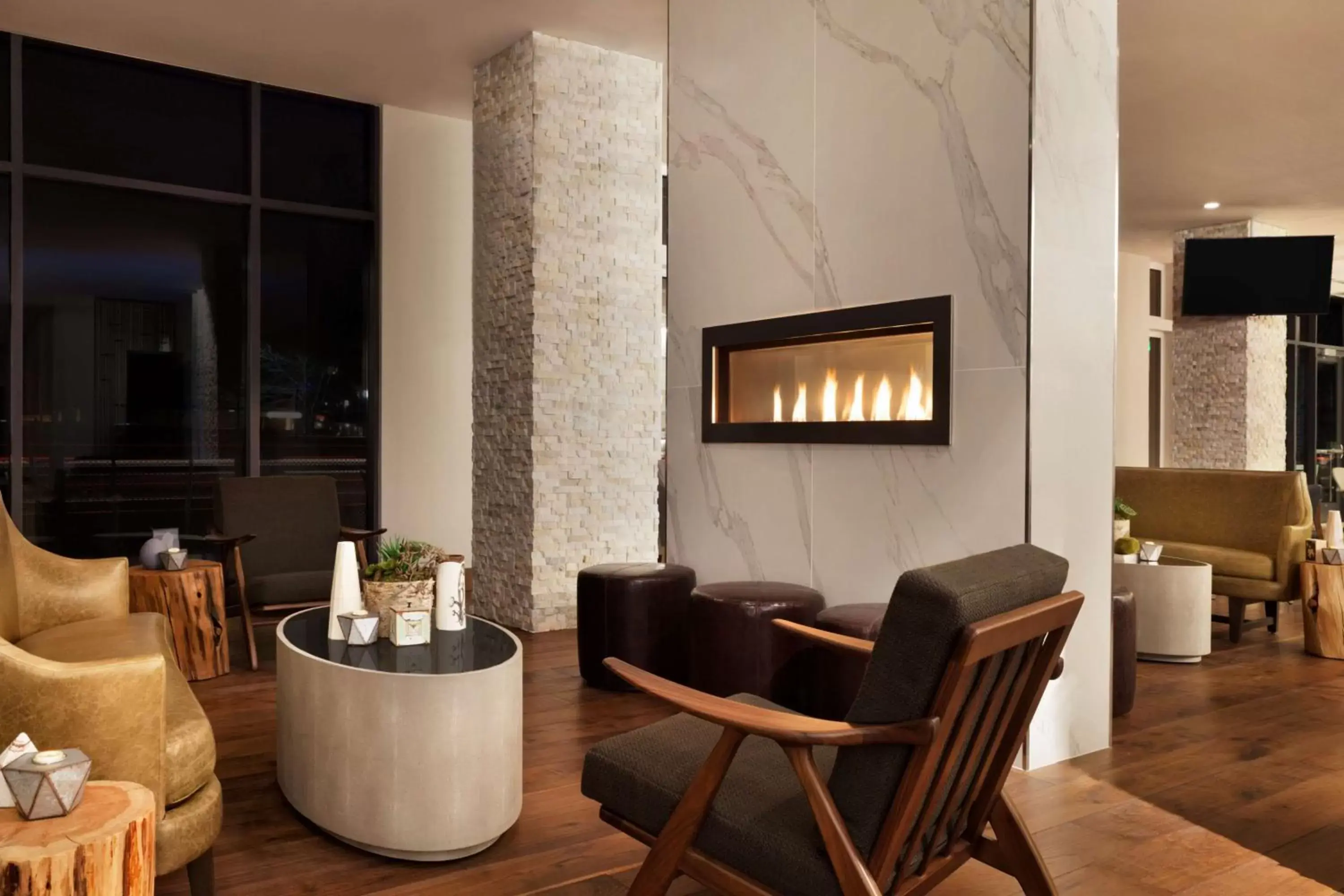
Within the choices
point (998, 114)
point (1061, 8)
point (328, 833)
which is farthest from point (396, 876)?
point (1061, 8)

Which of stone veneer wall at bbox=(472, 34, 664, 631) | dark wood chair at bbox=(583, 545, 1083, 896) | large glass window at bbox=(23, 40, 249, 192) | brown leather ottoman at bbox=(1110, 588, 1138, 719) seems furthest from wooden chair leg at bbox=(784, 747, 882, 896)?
large glass window at bbox=(23, 40, 249, 192)

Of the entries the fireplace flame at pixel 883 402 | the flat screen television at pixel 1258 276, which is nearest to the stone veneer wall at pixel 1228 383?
the flat screen television at pixel 1258 276

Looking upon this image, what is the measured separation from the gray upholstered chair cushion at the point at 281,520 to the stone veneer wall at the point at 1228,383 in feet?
27.0

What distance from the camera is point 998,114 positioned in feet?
11.1

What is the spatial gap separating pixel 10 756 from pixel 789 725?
4.38 ft

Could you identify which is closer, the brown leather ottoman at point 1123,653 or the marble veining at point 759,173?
the brown leather ottoman at point 1123,653

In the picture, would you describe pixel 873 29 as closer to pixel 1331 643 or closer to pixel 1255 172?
pixel 1331 643

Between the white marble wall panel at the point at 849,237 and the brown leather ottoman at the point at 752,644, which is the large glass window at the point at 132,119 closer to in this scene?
the white marble wall panel at the point at 849,237

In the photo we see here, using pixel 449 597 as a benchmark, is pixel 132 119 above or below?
above

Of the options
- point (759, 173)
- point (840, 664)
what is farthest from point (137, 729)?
point (759, 173)

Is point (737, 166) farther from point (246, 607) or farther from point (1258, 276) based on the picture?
point (1258, 276)

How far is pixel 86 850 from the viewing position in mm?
1628

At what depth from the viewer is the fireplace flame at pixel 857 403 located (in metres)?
4.00

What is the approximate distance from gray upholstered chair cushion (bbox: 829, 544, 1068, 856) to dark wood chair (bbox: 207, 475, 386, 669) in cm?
343
